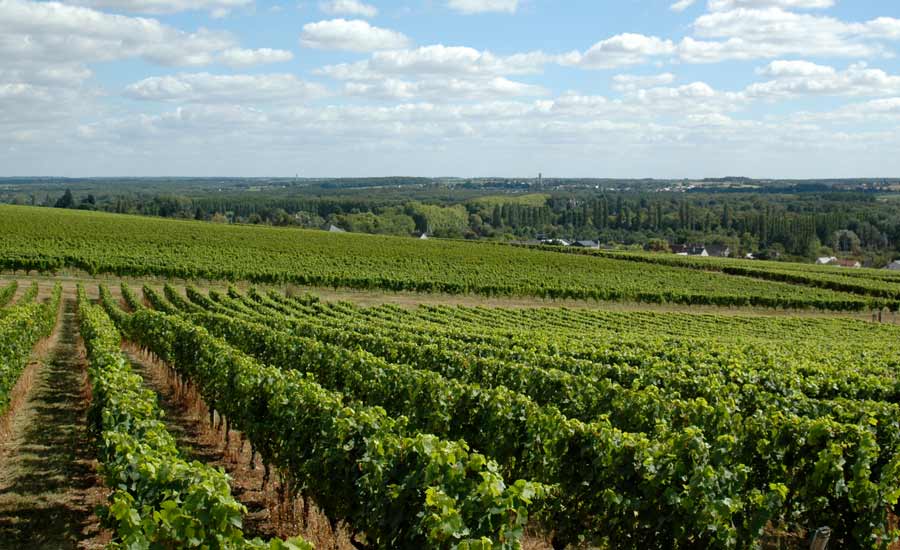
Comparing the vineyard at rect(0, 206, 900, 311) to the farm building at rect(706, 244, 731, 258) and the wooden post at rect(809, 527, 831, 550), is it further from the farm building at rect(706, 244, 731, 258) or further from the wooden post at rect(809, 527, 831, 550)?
the farm building at rect(706, 244, 731, 258)

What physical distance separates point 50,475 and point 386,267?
5004cm

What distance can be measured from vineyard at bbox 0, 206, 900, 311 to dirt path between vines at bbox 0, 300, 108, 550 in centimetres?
3469

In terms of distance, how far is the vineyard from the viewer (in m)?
52.0

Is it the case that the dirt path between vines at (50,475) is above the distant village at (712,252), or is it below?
above

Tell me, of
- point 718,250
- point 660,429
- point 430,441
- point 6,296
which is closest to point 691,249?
point 718,250

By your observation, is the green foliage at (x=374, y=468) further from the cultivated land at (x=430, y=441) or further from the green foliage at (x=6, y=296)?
the green foliage at (x=6, y=296)

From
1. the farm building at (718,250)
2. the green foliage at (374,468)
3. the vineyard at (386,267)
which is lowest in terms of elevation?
the farm building at (718,250)

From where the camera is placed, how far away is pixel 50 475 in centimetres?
1139

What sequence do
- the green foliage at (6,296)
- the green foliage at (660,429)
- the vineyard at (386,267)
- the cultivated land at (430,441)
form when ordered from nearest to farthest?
the cultivated land at (430,441) → the green foliage at (660,429) → the green foliage at (6,296) → the vineyard at (386,267)

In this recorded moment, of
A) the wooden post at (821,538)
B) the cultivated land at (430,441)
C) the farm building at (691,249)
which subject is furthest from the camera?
the farm building at (691,249)

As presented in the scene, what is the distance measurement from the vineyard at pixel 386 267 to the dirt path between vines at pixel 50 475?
34692mm

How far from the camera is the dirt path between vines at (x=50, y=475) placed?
9289 mm

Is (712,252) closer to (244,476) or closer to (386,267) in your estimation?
(386,267)

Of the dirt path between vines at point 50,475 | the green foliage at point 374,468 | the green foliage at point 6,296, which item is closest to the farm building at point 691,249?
the green foliage at point 6,296
